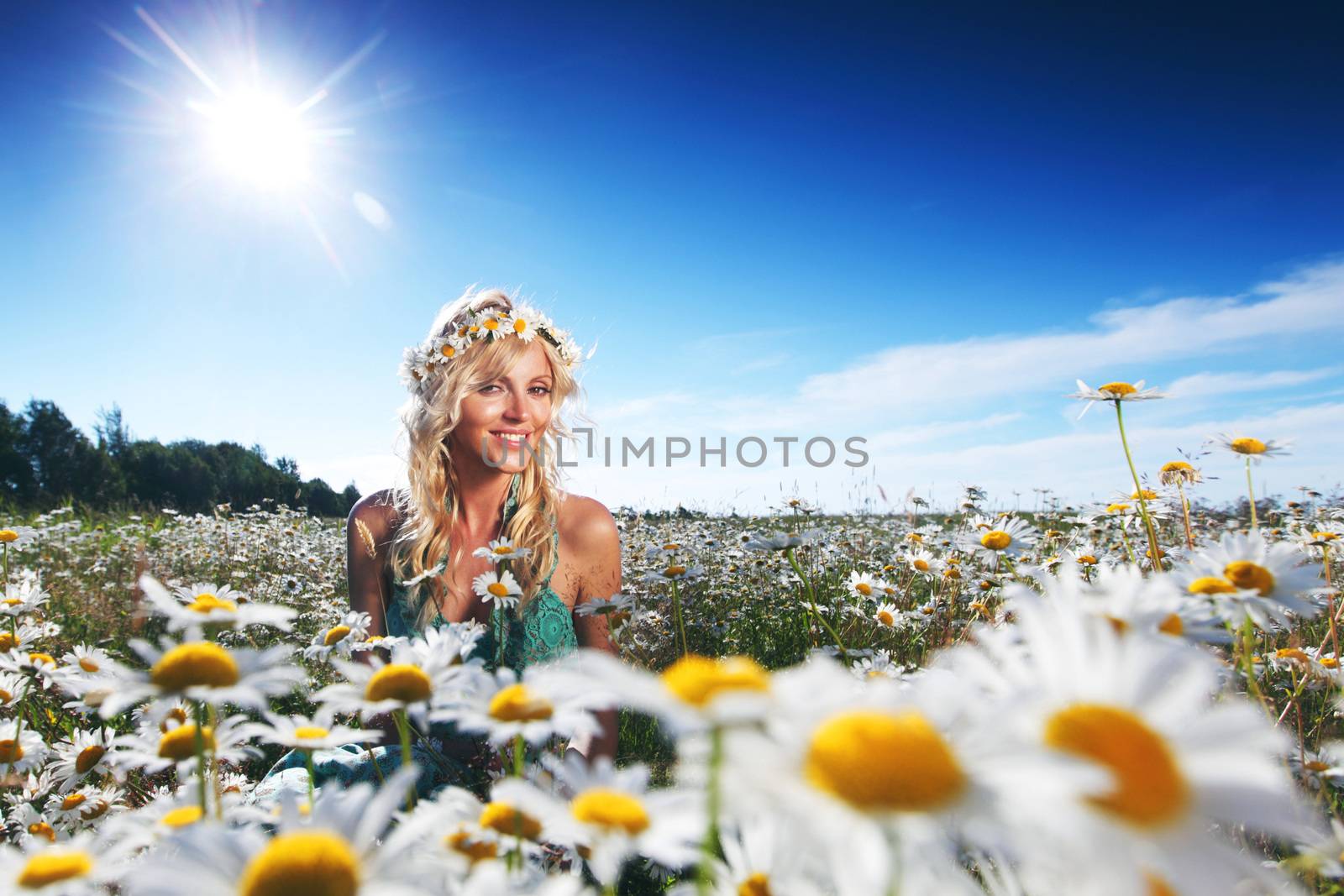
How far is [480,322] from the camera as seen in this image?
405 cm

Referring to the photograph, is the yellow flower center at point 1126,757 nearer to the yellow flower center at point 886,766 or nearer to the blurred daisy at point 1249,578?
the yellow flower center at point 886,766

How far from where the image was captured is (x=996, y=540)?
2971 millimetres

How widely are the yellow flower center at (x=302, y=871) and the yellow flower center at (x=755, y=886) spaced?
402mm

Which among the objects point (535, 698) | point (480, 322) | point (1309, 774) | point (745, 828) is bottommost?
point (1309, 774)

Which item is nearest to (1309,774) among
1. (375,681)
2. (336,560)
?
(375,681)

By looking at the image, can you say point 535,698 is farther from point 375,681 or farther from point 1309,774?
point 1309,774

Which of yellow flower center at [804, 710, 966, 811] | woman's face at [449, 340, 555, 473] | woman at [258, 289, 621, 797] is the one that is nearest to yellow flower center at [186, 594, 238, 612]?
yellow flower center at [804, 710, 966, 811]

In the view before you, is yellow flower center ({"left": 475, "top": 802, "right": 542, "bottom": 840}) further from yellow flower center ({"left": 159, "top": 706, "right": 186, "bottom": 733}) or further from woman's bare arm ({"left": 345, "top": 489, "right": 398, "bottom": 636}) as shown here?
woman's bare arm ({"left": 345, "top": 489, "right": 398, "bottom": 636})

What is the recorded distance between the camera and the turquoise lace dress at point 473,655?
249cm

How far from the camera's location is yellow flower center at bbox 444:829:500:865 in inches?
33.7

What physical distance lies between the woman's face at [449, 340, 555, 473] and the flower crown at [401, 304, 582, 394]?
168 millimetres

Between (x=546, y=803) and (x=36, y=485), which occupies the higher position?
(x=36, y=485)

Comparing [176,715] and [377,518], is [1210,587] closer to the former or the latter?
[176,715]

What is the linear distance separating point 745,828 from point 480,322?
12.0ft
